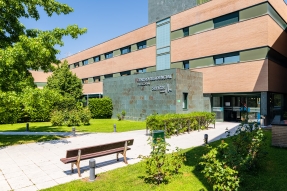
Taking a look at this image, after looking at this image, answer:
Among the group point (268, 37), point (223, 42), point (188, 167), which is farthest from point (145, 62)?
point (188, 167)

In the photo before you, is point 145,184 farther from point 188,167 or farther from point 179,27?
Result: point 179,27

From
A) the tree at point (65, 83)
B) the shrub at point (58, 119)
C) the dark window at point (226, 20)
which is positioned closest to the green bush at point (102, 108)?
the tree at point (65, 83)

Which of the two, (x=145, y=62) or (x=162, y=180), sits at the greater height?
(x=145, y=62)

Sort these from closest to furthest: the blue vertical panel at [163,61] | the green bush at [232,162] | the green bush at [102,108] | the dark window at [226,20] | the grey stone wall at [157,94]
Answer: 1. the green bush at [232,162]
2. the grey stone wall at [157,94]
3. the dark window at [226,20]
4. the blue vertical panel at [163,61]
5. the green bush at [102,108]

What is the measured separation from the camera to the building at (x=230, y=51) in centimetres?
1922

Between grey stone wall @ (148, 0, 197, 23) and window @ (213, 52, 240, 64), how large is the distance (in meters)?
11.6

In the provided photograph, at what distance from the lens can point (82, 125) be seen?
72.3 ft

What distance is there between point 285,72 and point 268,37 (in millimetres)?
6865

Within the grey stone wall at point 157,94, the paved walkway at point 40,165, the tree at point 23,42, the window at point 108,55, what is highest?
the window at point 108,55

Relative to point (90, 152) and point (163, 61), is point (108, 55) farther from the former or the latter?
point (90, 152)

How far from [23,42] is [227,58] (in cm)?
1868

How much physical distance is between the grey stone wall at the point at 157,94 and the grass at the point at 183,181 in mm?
12954

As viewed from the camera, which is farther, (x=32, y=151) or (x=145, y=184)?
(x=32, y=151)

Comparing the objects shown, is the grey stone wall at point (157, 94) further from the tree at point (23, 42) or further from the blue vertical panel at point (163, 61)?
the tree at point (23, 42)
